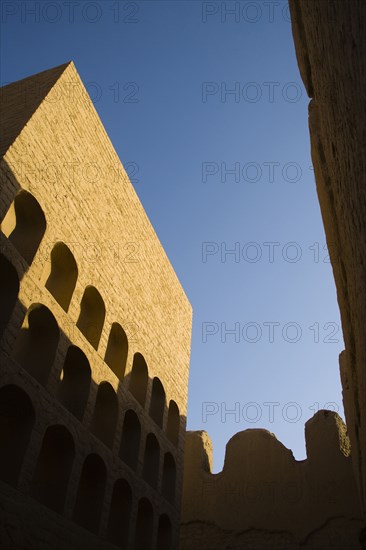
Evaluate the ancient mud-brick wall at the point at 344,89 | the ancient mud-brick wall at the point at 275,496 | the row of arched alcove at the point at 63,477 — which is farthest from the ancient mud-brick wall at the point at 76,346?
the ancient mud-brick wall at the point at 275,496

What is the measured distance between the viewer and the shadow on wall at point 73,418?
7.15 metres

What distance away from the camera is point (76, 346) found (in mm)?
8695

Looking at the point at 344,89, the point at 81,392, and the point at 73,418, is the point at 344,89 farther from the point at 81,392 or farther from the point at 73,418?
the point at 81,392

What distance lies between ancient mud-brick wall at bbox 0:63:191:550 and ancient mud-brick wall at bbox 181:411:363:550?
4.49 metres

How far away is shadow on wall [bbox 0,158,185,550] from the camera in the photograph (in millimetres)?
7148

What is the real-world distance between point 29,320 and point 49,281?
35.7 inches

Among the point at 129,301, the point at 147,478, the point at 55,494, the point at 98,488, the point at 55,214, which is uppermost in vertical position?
the point at 129,301

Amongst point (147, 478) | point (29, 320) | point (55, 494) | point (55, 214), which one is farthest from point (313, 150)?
point (147, 478)

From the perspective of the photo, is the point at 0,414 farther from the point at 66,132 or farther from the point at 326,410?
the point at 326,410

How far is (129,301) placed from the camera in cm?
1109

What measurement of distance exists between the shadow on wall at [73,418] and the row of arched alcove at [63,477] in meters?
0.02

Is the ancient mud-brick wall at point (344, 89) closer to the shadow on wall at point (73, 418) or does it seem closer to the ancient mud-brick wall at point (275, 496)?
the shadow on wall at point (73, 418)

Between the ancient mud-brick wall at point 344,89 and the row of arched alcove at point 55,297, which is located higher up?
the row of arched alcove at point 55,297

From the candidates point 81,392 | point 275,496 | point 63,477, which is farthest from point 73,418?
point 275,496
